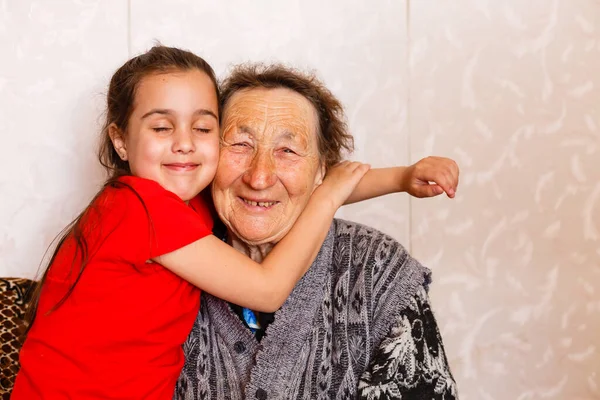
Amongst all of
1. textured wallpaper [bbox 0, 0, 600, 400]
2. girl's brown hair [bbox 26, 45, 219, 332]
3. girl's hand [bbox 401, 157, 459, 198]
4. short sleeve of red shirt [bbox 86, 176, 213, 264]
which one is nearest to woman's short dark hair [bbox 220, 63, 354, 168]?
girl's brown hair [bbox 26, 45, 219, 332]

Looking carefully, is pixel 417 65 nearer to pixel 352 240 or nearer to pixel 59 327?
pixel 352 240

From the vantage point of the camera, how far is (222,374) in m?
1.95

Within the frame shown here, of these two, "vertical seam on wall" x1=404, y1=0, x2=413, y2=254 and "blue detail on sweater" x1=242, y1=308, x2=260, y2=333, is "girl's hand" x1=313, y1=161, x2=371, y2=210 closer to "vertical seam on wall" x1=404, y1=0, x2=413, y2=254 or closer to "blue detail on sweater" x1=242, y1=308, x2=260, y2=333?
"blue detail on sweater" x1=242, y1=308, x2=260, y2=333

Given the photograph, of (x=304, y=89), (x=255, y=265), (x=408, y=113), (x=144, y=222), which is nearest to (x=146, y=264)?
(x=144, y=222)

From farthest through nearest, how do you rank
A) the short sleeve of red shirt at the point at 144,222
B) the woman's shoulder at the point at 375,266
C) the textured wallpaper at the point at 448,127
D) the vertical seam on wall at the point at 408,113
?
the vertical seam on wall at the point at 408,113 < the textured wallpaper at the point at 448,127 < the woman's shoulder at the point at 375,266 < the short sleeve of red shirt at the point at 144,222

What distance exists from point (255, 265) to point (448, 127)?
4.48ft

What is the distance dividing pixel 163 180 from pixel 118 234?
8.5 inches

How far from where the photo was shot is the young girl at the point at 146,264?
1685 mm

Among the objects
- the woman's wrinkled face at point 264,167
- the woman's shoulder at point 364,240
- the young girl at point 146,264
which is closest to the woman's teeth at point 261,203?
the woman's wrinkled face at point 264,167

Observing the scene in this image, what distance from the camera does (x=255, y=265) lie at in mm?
1796

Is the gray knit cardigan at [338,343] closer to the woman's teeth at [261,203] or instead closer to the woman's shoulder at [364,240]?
the woman's shoulder at [364,240]

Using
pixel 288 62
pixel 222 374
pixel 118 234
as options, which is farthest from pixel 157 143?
pixel 288 62

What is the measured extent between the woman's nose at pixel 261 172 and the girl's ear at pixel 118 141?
12.6 inches

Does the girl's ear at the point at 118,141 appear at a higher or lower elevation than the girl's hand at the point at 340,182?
higher
